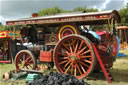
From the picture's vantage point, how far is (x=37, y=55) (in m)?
7.12

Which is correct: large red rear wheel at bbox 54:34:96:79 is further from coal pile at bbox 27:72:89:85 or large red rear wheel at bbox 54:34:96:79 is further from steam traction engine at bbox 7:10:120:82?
coal pile at bbox 27:72:89:85

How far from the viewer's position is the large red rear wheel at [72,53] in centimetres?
555

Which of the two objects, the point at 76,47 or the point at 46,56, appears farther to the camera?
the point at 46,56

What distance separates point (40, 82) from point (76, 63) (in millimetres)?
1818

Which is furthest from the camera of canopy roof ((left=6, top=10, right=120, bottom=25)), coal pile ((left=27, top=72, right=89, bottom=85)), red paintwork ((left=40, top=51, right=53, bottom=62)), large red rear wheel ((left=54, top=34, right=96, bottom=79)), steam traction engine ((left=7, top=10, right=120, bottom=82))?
red paintwork ((left=40, top=51, right=53, bottom=62))

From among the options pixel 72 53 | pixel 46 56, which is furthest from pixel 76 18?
pixel 46 56

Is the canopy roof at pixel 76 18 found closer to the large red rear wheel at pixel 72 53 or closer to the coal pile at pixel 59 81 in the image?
the large red rear wheel at pixel 72 53

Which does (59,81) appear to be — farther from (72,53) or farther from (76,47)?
(76,47)

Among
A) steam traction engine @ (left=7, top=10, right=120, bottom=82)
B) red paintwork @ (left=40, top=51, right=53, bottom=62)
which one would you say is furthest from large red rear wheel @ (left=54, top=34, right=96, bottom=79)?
red paintwork @ (left=40, top=51, right=53, bottom=62)

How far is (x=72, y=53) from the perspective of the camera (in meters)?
5.69

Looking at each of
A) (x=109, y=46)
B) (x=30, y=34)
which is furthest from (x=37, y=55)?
(x=109, y=46)

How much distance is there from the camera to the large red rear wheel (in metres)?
5.55

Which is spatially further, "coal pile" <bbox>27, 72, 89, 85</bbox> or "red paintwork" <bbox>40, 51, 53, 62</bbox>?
"red paintwork" <bbox>40, 51, 53, 62</bbox>

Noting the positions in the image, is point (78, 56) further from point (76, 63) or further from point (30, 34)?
point (30, 34)
